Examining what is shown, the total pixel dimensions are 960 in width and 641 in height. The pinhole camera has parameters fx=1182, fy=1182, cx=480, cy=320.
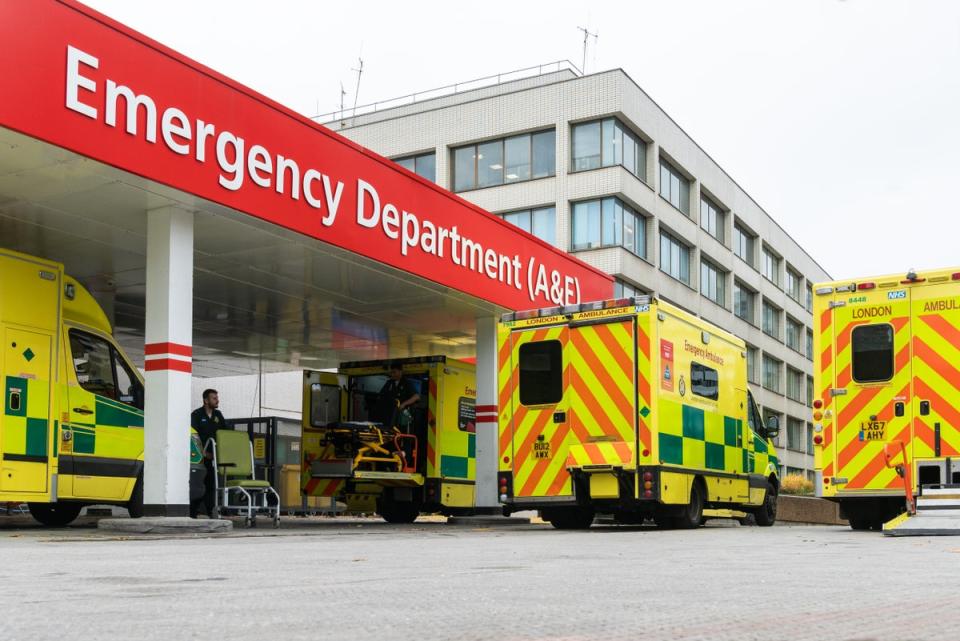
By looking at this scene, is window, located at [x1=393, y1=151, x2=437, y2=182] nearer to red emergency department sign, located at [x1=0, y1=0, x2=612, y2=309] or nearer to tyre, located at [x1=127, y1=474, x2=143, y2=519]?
red emergency department sign, located at [x1=0, y1=0, x2=612, y2=309]

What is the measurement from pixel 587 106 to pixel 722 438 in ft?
81.5

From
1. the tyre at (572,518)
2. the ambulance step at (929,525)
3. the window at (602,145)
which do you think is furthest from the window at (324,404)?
the window at (602,145)

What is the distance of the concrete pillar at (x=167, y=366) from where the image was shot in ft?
42.1

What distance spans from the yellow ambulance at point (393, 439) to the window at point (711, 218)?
30832 mm

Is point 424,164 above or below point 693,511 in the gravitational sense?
above

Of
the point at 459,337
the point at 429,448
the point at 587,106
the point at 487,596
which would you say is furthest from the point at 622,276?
the point at 487,596

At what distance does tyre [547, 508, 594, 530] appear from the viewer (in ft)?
53.1

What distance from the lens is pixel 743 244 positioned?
2195 inches

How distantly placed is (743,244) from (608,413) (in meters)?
42.5

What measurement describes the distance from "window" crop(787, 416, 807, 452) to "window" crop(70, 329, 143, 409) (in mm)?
51255

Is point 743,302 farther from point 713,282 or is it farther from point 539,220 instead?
point 539,220

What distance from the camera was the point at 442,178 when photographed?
4328 cm

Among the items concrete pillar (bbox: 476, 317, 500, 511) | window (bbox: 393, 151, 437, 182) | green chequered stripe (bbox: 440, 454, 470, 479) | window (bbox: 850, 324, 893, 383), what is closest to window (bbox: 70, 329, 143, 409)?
green chequered stripe (bbox: 440, 454, 470, 479)

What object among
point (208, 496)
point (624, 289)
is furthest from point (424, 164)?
A: point (208, 496)
